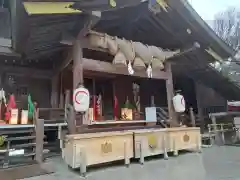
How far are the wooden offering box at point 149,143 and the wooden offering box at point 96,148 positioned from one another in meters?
0.19

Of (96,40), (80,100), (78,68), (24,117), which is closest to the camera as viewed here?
(80,100)

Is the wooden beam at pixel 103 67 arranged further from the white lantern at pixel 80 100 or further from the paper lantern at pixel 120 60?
the white lantern at pixel 80 100

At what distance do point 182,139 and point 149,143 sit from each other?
3.86 ft

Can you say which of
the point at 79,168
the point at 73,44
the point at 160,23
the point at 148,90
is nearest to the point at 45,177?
the point at 79,168

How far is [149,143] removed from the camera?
5121mm

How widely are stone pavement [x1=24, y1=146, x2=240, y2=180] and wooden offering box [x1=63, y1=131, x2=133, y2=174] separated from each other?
0.21 metres

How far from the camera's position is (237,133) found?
829 cm

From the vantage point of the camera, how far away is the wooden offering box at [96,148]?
4.02 meters

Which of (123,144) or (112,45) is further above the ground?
(112,45)

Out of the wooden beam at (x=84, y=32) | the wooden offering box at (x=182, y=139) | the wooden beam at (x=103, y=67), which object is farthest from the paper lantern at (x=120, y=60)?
the wooden offering box at (x=182, y=139)

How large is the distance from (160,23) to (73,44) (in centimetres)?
278

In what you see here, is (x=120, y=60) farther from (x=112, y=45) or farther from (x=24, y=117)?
(x=24, y=117)

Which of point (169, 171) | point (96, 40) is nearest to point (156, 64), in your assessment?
point (96, 40)

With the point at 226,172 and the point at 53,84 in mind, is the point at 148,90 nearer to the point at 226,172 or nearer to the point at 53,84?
the point at 53,84
